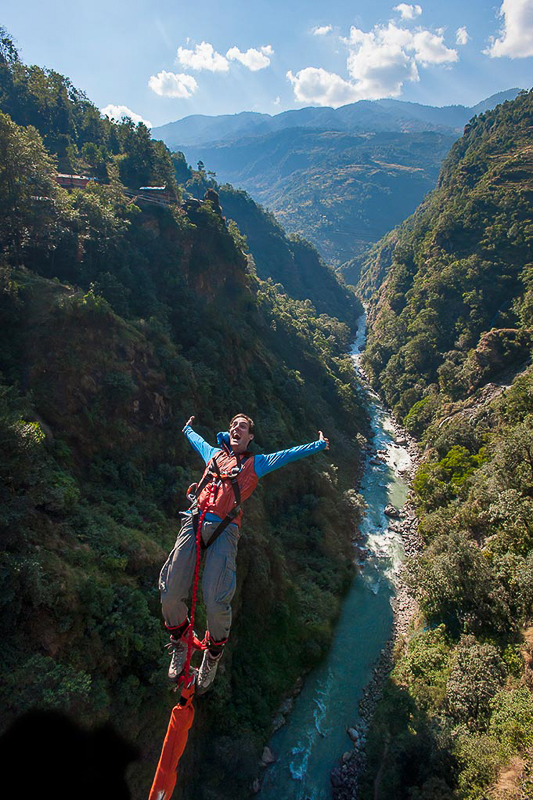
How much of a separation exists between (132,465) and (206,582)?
43.4 feet

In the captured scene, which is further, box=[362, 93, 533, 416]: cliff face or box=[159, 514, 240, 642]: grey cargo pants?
box=[362, 93, 533, 416]: cliff face

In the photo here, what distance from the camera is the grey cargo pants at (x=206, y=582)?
13.6 feet

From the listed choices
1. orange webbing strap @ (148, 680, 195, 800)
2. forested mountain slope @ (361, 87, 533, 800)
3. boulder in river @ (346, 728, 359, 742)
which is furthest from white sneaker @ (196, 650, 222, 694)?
boulder in river @ (346, 728, 359, 742)

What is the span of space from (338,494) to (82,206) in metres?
24.4

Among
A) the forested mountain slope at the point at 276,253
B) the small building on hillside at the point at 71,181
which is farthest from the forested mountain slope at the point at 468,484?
the small building on hillside at the point at 71,181

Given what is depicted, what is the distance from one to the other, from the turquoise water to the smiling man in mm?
13676

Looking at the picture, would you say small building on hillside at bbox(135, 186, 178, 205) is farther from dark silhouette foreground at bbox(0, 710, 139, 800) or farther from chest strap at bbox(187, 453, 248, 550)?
dark silhouette foreground at bbox(0, 710, 139, 800)

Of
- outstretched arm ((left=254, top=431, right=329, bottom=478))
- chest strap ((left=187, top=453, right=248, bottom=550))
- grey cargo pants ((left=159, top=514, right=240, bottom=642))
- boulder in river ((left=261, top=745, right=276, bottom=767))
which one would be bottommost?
boulder in river ((left=261, top=745, right=276, bottom=767))

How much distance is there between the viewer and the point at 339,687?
17000 mm

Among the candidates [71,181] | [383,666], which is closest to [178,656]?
[383,666]

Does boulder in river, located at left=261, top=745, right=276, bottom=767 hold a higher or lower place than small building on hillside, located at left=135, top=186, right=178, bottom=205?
lower

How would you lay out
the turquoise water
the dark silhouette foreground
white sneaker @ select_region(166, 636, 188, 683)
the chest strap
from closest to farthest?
white sneaker @ select_region(166, 636, 188, 683), the chest strap, the dark silhouette foreground, the turquoise water

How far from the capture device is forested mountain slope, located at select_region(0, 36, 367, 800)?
941 centimetres

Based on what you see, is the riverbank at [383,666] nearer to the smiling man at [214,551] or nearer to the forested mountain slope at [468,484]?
the forested mountain slope at [468,484]
